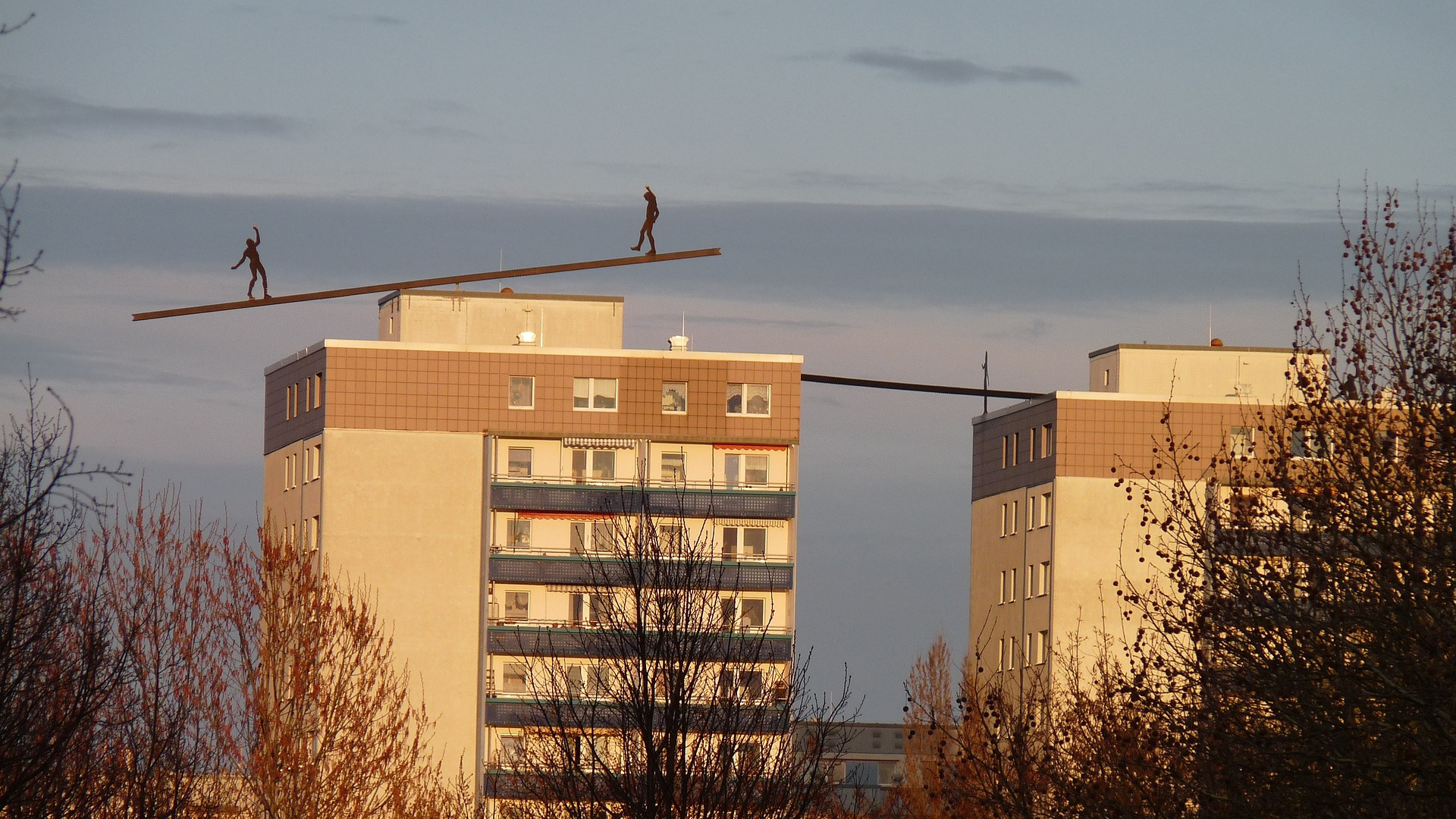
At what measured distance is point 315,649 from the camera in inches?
2554

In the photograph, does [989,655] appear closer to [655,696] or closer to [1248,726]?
[655,696]

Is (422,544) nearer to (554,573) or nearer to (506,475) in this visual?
(506,475)

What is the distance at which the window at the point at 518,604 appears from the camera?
8574 cm

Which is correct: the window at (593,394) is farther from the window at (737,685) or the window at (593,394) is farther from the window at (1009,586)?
the window at (737,685)

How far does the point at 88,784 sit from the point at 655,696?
7287 mm

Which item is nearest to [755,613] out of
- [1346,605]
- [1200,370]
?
[1200,370]

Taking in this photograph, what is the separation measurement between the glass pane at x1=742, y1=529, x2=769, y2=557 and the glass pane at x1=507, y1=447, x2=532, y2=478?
28.1 feet

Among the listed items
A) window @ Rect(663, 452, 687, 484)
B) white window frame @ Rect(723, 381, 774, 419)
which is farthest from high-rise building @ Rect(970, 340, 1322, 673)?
window @ Rect(663, 452, 687, 484)

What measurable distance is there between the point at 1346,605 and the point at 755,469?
66.9 m

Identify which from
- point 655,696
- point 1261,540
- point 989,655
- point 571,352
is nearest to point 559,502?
point 571,352

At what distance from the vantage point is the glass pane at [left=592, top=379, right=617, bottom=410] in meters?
86.9

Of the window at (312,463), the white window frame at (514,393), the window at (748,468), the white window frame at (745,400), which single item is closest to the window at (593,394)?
the white window frame at (514,393)

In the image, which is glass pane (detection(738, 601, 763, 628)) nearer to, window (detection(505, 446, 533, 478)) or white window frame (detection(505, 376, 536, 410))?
window (detection(505, 446, 533, 478))

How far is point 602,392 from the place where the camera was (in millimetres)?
87000
